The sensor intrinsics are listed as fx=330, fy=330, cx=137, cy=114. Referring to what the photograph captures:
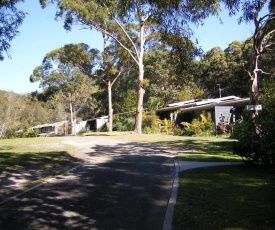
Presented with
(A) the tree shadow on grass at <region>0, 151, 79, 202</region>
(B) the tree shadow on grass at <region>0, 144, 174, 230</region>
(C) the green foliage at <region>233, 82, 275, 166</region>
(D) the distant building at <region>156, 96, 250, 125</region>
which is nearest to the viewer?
(B) the tree shadow on grass at <region>0, 144, 174, 230</region>

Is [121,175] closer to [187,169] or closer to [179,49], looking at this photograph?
[187,169]

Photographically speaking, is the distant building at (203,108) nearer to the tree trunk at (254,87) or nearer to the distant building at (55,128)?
the tree trunk at (254,87)

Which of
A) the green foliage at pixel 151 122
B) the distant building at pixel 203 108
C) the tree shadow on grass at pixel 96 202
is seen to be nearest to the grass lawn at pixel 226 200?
the tree shadow on grass at pixel 96 202

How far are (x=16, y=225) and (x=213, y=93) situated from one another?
49.9 m

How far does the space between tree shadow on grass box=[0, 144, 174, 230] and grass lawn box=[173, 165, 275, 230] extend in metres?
0.45

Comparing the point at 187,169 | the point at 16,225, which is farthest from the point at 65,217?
the point at 187,169

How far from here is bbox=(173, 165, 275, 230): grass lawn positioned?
5.18 metres

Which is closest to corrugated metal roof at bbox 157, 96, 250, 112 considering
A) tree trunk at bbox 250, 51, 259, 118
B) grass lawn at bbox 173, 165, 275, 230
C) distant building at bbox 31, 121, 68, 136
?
tree trunk at bbox 250, 51, 259, 118

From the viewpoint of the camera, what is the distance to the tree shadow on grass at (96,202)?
545 centimetres

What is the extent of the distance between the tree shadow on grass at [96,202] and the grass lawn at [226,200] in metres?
0.45

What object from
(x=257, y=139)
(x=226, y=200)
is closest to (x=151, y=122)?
(x=257, y=139)

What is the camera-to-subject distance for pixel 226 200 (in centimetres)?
644

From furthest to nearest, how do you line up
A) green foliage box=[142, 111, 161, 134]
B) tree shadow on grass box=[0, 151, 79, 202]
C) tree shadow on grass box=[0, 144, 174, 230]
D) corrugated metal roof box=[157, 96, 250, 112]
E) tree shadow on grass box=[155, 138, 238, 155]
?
green foliage box=[142, 111, 161, 134] < corrugated metal roof box=[157, 96, 250, 112] < tree shadow on grass box=[155, 138, 238, 155] < tree shadow on grass box=[0, 151, 79, 202] < tree shadow on grass box=[0, 144, 174, 230]

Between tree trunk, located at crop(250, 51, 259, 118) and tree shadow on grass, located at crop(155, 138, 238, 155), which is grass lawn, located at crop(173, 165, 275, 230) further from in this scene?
tree trunk, located at crop(250, 51, 259, 118)
